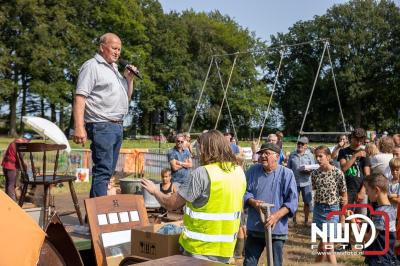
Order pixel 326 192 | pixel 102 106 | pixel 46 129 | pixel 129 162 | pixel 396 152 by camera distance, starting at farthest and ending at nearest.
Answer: pixel 129 162, pixel 46 129, pixel 396 152, pixel 326 192, pixel 102 106

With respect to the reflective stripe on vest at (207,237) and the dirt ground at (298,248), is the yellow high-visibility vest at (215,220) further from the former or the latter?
the dirt ground at (298,248)

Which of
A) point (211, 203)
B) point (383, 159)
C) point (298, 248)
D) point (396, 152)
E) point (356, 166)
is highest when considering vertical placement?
point (396, 152)

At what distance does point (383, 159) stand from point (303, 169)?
2.03 meters

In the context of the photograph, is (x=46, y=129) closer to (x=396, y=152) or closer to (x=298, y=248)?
(x=298, y=248)

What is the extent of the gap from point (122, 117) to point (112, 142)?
281 mm

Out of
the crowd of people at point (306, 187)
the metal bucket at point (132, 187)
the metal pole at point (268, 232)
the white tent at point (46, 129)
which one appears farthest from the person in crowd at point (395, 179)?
the white tent at point (46, 129)

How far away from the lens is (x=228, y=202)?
3627 millimetres

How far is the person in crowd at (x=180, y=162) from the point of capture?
932 centimetres

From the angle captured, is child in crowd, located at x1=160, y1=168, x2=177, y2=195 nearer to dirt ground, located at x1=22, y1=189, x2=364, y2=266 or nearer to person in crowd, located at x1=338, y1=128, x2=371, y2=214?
dirt ground, located at x1=22, y1=189, x2=364, y2=266

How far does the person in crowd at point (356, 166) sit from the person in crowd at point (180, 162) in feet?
9.63

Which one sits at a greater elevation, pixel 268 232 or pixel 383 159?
pixel 383 159

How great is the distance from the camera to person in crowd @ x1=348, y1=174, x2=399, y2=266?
532 centimetres

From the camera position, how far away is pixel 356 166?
7.90 metres

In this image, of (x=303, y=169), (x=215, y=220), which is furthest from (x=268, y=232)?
(x=303, y=169)
